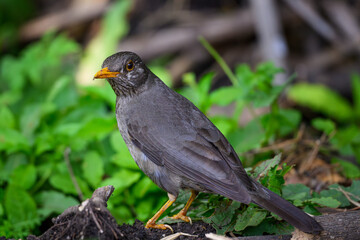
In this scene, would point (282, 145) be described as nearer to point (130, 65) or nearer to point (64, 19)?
point (130, 65)

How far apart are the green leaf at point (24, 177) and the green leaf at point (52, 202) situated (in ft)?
0.50

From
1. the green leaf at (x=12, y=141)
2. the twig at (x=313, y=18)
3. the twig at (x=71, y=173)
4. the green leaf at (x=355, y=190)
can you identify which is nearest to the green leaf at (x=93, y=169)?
the twig at (x=71, y=173)

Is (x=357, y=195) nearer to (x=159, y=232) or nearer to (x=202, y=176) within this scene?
(x=202, y=176)

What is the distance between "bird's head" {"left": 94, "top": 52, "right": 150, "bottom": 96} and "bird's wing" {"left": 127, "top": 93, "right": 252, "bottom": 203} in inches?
14.3

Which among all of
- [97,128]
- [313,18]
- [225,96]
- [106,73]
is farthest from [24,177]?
[313,18]

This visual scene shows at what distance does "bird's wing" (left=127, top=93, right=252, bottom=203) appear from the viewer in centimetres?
347

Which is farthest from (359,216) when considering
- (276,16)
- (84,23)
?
(84,23)

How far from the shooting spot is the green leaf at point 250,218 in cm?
334

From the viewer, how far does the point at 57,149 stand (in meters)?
5.06

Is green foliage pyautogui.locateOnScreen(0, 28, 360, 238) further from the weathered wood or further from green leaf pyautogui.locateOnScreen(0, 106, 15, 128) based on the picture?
the weathered wood

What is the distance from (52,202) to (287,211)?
2366 mm

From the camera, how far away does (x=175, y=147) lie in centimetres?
374

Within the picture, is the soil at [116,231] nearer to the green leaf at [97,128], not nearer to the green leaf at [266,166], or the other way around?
the green leaf at [266,166]

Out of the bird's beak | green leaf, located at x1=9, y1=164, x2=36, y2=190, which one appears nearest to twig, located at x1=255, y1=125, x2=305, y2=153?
the bird's beak
